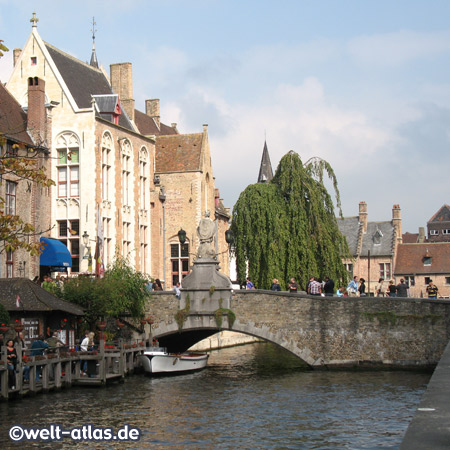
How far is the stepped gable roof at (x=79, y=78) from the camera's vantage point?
35.7 meters

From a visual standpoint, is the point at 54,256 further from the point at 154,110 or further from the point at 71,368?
the point at 154,110

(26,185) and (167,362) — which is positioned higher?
(26,185)

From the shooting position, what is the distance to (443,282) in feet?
214

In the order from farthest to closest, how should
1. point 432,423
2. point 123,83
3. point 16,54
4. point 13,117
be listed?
point 123,83 < point 16,54 < point 13,117 < point 432,423

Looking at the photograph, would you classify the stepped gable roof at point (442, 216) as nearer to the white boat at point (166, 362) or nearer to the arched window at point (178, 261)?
the arched window at point (178, 261)

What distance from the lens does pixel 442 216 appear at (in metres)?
106

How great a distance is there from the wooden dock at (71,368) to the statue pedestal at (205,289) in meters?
2.57

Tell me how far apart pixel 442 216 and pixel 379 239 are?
1607 inches

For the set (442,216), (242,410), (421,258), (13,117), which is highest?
(442,216)

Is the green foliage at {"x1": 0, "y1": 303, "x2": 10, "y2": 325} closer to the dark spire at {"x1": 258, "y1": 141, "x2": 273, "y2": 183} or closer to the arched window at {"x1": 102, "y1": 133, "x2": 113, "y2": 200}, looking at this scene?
the arched window at {"x1": 102, "y1": 133, "x2": 113, "y2": 200}

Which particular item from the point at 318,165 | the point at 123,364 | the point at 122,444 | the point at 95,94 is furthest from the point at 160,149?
the point at 122,444

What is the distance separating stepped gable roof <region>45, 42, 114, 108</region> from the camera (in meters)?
35.7

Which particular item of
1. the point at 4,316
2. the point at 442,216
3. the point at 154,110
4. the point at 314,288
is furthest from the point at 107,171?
the point at 442,216

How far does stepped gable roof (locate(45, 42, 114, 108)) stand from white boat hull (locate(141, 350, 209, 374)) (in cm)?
1336
